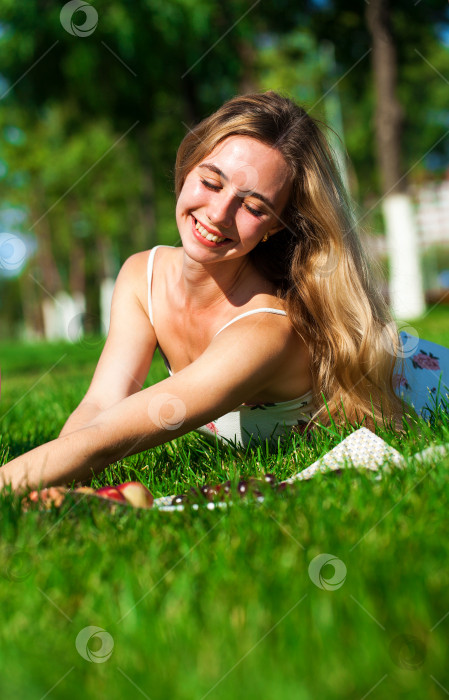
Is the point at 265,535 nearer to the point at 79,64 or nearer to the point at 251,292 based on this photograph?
the point at 251,292

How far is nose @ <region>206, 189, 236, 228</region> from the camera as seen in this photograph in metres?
2.62

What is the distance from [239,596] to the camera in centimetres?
146

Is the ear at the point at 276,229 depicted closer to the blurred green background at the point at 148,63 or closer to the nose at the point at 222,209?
the nose at the point at 222,209

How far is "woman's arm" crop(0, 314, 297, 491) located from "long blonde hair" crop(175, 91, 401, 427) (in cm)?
30

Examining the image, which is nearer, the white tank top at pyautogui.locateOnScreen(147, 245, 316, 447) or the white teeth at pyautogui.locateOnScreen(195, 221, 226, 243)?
the white teeth at pyautogui.locateOnScreen(195, 221, 226, 243)

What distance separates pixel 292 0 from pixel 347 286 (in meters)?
12.0

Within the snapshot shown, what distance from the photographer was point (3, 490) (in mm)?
2100

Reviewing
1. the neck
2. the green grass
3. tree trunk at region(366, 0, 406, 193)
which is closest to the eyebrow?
the neck

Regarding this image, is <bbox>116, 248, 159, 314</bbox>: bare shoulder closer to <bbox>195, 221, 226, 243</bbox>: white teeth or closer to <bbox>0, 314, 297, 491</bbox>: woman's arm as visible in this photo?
<bbox>195, 221, 226, 243</bbox>: white teeth

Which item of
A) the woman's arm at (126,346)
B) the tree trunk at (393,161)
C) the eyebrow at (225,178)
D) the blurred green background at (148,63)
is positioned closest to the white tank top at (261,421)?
the woman's arm at (126,346)

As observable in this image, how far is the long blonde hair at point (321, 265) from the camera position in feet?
9.21

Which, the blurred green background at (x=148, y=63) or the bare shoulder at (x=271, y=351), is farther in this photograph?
the blurred green background at (x=148, y=63)

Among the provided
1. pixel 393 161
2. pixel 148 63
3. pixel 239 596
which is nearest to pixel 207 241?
pixel 239 596

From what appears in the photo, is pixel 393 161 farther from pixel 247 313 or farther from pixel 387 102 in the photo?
pixel 247 313
